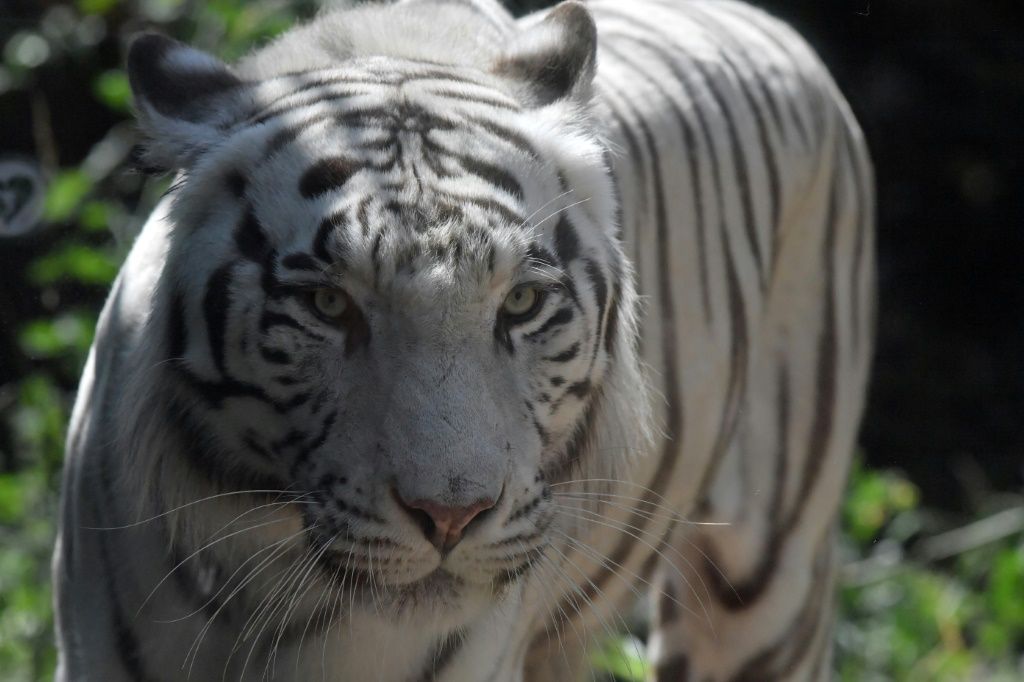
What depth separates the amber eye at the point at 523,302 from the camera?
1668 millimetres

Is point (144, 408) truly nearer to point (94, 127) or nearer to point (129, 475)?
point (129, 475)

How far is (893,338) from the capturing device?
5.29 m

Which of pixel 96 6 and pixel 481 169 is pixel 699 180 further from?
pixel 96 6

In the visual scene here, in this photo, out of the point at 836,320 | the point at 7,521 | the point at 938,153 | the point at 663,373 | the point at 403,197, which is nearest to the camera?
the point at 403,197

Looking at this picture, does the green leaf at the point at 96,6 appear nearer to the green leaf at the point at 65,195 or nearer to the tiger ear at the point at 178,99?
the green leaf at the point at 65,195

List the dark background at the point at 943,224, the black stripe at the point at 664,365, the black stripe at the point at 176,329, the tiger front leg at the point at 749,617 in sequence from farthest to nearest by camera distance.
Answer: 1. the dark background at the point at 943,224
2. the tiger front leg at the point at 749,617
3. the black stripe at the point at 664,365
4. the black stripe at the point at 176,329

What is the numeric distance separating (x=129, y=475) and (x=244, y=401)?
0.21m

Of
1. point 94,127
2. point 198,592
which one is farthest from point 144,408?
point 94,127

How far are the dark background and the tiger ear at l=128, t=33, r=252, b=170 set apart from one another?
329 cm

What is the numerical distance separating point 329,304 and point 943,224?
13.4 ft

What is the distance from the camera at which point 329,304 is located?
1.62 metres

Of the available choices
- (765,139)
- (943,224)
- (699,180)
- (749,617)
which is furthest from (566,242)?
(943,224)

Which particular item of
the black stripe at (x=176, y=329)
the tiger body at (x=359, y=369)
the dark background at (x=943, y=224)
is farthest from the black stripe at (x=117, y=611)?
the dark background at (x=943, y=224)

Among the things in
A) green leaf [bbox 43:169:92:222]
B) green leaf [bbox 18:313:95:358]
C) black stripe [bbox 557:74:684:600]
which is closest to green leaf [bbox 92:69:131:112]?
green leaf [bbox 43:169:92:222]
